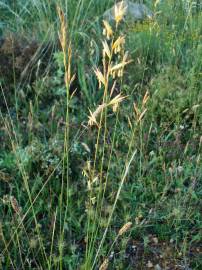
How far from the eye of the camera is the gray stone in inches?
145

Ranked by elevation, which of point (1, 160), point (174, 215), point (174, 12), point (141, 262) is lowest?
point (141, 262)

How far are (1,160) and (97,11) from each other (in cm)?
192

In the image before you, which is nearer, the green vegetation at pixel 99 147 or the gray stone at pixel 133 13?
the green vegetation at pixel 99 147

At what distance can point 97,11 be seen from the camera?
3.92m

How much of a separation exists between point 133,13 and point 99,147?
5.43ft

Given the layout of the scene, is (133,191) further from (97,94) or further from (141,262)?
(97,94)

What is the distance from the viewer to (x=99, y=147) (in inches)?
101

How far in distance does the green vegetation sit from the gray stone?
89mm

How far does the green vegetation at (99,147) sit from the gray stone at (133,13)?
0.09 m

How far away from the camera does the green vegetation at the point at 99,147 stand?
78.9 inches

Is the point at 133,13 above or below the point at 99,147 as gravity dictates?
above

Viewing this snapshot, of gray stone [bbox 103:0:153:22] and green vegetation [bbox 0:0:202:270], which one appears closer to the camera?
green vegetation [bbox 0:0:202:270]

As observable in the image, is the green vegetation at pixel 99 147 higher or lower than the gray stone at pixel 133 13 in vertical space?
lower

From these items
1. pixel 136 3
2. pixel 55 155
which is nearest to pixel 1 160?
pixel 55 155
